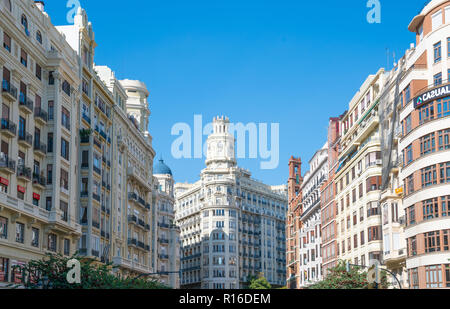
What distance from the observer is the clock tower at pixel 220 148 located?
193875 millimetres

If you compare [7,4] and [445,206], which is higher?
[7,4]

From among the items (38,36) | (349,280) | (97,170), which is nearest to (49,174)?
(38,36)

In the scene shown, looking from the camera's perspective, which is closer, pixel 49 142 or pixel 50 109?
pixel 49 142

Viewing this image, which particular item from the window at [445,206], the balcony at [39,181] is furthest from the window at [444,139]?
the balcony at [39,181]

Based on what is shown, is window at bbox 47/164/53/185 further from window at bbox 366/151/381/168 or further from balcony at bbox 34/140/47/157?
window at bbox 366/151/381/168

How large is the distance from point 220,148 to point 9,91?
465 feet

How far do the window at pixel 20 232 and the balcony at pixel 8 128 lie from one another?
673 centimetres

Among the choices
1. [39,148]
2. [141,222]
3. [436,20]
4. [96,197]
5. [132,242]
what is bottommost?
[132,242]

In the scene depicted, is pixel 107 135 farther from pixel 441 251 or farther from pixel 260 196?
pixel 260 196

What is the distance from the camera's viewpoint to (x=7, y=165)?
54312 millimetres

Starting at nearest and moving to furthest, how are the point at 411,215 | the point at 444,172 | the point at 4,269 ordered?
1. the point at 4,269
2. the point at 444,172
3. the point at 411,215

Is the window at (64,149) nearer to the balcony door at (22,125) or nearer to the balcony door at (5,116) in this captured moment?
the balcony door at (22,125)

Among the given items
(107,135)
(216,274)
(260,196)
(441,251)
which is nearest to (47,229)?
(107,135)

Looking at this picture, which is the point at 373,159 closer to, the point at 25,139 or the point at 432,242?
the point at 432,242
